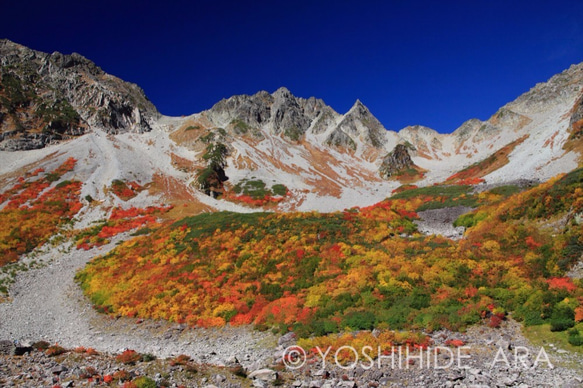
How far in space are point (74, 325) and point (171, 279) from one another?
7.62 metres

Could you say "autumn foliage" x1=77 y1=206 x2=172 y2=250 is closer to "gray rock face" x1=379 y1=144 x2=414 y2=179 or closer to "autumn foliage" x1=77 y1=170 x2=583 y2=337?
"autumn foliage" x1=77 y1=170 x2=583 y2=337

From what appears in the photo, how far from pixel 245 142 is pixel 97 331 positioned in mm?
122454

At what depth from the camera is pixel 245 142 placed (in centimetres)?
14062

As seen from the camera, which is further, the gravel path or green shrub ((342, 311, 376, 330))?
the gravel path

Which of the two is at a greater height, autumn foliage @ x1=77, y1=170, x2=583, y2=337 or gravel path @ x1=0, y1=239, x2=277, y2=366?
autumn foliage @ x1=77, y1=170, x2=583, y2=337

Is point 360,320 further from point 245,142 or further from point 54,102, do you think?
point 54,102

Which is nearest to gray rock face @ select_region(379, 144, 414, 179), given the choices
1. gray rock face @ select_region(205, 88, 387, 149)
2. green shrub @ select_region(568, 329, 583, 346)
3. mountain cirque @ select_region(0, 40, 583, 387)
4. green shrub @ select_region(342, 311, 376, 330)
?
mountain cirque @ select_region(0, 40, 583, 387)

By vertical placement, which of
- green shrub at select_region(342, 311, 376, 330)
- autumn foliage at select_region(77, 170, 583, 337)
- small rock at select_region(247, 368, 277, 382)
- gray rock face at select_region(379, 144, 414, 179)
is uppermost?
gray rock face at select_region(379, 144, 414, 179)

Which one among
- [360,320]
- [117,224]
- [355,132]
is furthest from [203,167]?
[355,132]

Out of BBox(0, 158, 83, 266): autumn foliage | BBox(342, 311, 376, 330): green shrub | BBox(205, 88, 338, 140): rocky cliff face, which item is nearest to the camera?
BBox(342, 311, 376, 330): green shrub

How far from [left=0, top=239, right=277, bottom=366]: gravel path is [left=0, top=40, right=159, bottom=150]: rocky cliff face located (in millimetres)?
84373

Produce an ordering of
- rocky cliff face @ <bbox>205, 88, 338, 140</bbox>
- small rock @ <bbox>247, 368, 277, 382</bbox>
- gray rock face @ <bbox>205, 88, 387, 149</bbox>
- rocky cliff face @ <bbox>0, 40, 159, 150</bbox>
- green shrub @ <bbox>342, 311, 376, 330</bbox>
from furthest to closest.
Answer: rocky cliff face @ <bbox>205, 88, 338, 140</bbox> < gray rock face @ <bbox>205, 88, 387, 149</bbox> < rocky cliff face @ <bbox>0, 40, 159, 150</bbox> < green shrub @ <bbox>342, 311, 376, 330</bbox> < small rock @ <bbox>247, 368, 277, 382</bbox>

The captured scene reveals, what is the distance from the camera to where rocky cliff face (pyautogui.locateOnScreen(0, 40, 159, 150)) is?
9806cm

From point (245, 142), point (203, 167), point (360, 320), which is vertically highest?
point (245, 142)
